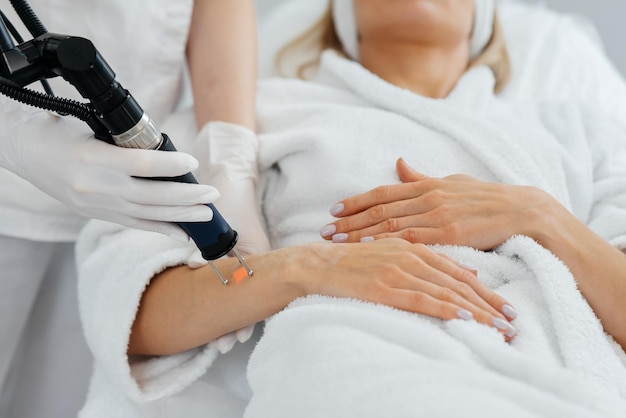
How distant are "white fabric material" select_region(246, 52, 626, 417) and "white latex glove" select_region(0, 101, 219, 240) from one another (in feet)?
0.68

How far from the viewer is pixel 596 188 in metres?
1.20

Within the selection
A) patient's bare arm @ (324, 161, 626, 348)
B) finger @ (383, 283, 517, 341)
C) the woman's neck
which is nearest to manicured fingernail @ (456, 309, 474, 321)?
finger @ (383, 283, 517, 341)

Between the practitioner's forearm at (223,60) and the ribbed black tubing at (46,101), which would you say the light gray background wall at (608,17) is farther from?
the ribbed black tubing at (46,101)

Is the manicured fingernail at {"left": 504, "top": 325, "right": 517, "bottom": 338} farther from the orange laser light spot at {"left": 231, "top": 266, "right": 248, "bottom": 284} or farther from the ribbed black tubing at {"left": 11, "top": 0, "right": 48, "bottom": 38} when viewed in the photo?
the ribbed black tubing at {"left": 11, "top": 0, "right": 48, "bottom": 38}

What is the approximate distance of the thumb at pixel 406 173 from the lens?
1083mm

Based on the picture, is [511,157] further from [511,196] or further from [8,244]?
[8,244]

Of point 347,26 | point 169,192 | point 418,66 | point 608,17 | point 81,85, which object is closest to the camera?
point 81,85

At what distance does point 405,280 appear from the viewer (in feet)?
2.84

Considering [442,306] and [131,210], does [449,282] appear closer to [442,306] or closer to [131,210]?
[442,306]

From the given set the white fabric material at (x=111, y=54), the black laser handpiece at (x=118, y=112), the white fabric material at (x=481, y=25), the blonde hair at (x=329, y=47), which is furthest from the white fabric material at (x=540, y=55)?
the black laser handpiece at (x=118, y=112)

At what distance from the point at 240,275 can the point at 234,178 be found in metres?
0.23

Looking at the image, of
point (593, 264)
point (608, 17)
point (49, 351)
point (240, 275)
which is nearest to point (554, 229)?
point (593, 264)

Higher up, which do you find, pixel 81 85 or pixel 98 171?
pixel 81 85

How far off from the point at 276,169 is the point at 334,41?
442mm
